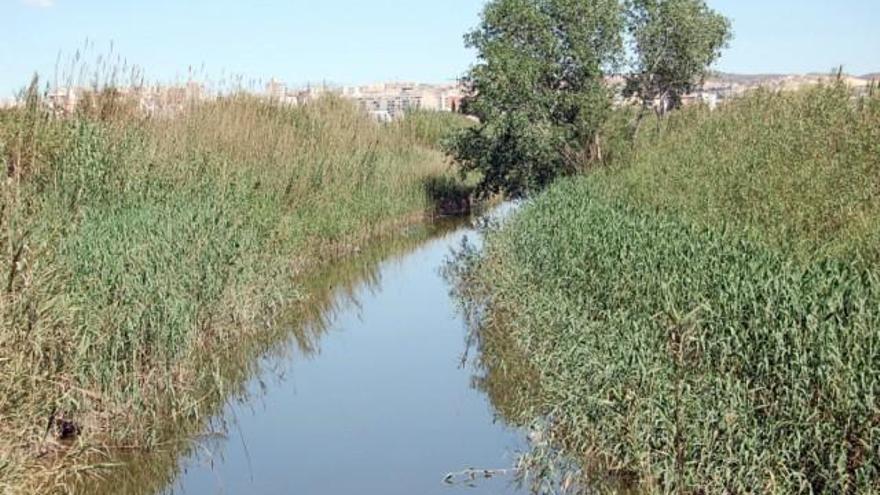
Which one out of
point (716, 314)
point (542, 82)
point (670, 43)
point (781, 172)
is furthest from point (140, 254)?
point (670, 43)

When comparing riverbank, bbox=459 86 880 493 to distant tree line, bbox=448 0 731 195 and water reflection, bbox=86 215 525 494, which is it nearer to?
water reflection, bbox=86 215 525 494

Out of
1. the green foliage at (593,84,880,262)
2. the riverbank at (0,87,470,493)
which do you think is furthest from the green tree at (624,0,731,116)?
the riverbank at (0,87,470,493)

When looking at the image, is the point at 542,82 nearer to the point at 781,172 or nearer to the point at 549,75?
the point at 549,75

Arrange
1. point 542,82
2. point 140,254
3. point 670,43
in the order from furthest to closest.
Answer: point 670,43
point 542,82
point 140,254

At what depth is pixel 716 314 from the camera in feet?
21.2

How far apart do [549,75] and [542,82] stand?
201mm

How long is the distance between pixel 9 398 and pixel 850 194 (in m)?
7.97

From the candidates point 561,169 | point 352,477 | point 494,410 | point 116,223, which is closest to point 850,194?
point 494,410

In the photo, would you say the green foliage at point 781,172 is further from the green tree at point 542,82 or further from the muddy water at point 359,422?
the muddy water at point 359,422

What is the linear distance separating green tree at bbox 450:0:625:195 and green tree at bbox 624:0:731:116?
3.86 feet

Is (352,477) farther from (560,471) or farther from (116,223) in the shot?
(116,223)

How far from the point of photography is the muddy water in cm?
734

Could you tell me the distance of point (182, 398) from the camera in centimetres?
801

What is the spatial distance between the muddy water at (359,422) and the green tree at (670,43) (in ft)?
31.0
